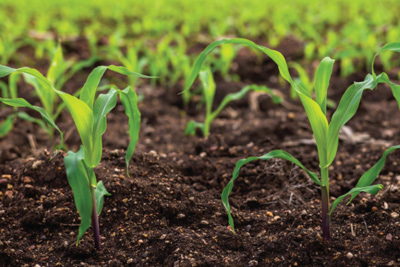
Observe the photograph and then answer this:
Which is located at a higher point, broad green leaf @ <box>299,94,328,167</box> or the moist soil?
broad green leaf @ <box>299,94,328,167</box>

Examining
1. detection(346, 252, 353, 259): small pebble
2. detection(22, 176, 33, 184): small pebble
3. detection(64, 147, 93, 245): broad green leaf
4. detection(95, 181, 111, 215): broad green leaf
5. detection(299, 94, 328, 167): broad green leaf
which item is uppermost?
detection(299, 94, 328, 167): broad green leaf

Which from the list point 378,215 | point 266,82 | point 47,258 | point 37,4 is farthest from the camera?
point 37,4

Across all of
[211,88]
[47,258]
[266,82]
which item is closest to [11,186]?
[47,258]

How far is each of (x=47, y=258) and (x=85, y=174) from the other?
408 millimetres

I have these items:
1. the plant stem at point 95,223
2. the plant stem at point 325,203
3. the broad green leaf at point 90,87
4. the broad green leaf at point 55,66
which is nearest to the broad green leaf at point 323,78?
the plant stem at point 325,203

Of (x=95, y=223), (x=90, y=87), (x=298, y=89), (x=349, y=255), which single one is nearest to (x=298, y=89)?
(x=298, y=89)

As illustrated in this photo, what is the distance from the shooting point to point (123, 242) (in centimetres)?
187

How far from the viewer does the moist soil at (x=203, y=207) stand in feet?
5.77

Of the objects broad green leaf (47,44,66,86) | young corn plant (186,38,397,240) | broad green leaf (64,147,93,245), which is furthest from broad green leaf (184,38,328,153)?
broad green leaf (47,44,66,86)

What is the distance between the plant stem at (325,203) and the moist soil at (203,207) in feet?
0.13

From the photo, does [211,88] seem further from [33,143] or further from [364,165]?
[33,143]

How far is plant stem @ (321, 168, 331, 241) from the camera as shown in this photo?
5.62 ft

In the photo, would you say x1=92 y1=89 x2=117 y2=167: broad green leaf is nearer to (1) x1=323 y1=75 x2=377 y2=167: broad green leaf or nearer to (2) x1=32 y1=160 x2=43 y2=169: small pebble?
(2) x1=32 y1=160 x2=43 y2=169: small pebble

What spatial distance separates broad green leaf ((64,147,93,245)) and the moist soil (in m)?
0.33
